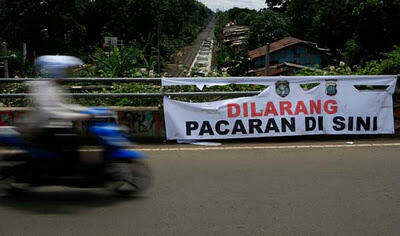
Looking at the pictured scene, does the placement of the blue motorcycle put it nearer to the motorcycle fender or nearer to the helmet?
the motorcycle fender

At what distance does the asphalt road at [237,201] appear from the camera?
463 cm

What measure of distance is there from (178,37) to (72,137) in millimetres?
81393

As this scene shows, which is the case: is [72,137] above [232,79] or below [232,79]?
below

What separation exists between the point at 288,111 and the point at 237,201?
349cm

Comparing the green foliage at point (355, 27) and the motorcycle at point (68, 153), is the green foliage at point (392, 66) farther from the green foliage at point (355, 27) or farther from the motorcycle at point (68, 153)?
the green foliage at point (355, 27)

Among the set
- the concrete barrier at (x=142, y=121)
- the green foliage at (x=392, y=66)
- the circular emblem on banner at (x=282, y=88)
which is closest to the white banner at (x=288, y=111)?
the circular emblem on banner at (x=282, y=88)

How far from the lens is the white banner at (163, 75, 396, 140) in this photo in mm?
8438

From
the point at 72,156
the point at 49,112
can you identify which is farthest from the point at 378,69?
the point at 49,112

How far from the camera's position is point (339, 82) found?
8.68m

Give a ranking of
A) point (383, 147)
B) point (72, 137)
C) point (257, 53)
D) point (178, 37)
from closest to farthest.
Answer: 1. point (72, 137)
2. point (383, 147)
3. point (257, 53)
4. point (178, 37)

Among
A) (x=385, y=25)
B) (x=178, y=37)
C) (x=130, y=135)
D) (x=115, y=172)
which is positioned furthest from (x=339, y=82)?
(x=178, y=37)

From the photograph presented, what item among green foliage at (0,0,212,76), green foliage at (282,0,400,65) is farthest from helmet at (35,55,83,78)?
green foliage at (0,0,212,76)

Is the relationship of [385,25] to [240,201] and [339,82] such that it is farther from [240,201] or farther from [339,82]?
[240,201]

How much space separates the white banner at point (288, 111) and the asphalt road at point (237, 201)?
1072 mm
